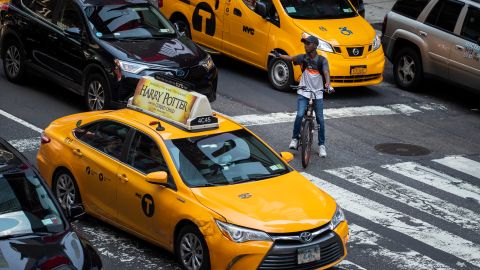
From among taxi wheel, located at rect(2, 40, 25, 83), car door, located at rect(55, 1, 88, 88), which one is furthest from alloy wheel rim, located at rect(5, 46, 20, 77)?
car door, located at rect(55, 1, 88, 88)

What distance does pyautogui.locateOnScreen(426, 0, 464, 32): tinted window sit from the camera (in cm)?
1862

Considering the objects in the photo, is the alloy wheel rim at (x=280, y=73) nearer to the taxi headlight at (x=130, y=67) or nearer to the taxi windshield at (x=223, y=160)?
the taxi headlight at (x=130, y=67)

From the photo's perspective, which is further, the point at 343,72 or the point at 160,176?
the point at 343,72

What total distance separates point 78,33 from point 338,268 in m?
7.19

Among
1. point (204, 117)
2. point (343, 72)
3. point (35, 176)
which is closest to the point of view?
point (35, 176)

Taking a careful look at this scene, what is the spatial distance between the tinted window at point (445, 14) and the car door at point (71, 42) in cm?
686

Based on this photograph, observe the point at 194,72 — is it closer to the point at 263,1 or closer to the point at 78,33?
the point at 78,33

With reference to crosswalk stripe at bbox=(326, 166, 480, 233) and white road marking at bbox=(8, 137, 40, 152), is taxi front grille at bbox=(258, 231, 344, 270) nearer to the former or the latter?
crosswalk stripe at bbox=(326, 166, 480, 233)

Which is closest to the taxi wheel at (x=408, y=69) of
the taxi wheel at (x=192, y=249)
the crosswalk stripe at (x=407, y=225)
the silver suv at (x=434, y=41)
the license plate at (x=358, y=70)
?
the silver suv at (x=434, y=41)

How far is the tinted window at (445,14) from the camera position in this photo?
18625 millimetres

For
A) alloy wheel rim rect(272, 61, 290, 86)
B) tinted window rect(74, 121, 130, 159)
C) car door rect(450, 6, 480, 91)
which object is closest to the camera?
tinted window rect(74, 121, 130, 159)

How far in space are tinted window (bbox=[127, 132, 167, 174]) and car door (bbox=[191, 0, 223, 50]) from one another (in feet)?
29.1

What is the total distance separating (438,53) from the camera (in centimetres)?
1886

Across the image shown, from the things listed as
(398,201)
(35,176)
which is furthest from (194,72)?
(35,176)
